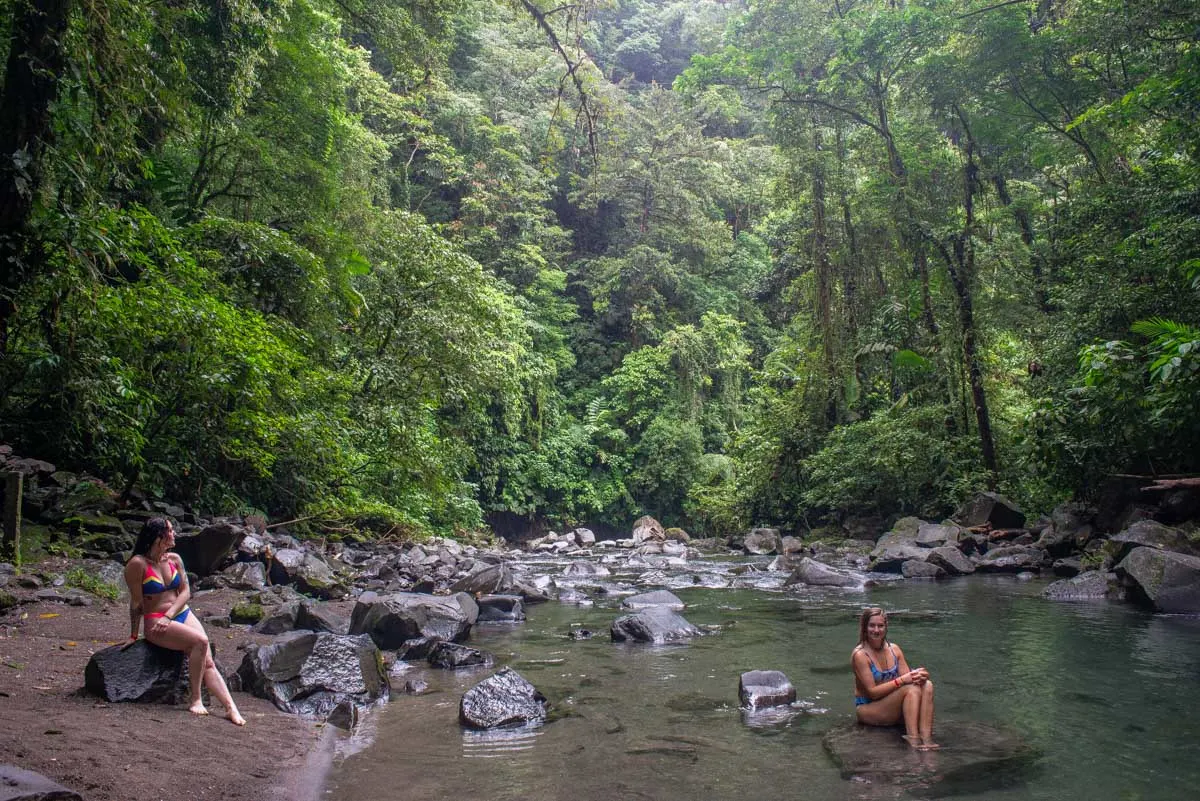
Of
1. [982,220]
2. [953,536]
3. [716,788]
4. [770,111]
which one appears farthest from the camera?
[770,111]

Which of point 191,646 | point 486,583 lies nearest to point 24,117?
point 191,646

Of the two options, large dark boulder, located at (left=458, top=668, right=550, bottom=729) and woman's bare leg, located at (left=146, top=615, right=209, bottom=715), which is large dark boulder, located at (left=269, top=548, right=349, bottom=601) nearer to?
large dark boulder, located at (left=458, top=668, right=550, bottom=729)

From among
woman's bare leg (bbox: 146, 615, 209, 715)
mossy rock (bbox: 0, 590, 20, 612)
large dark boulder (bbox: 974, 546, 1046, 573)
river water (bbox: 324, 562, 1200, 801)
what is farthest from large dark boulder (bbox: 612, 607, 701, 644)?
large dark boulder (bbox: 974, 546, 1046, 573)

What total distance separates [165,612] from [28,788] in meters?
1.99

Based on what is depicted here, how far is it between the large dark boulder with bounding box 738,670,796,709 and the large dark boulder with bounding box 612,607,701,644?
7.95 feet

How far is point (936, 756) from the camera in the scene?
4789 millimetres

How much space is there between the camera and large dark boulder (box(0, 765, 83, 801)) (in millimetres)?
2979

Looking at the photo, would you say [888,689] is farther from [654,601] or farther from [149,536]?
[654,601]

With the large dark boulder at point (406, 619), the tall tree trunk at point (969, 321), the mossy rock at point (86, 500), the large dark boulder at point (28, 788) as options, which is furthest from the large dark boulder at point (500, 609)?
the tall tree trunk at point (969, 321)

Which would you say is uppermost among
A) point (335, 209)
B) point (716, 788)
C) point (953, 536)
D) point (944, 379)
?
point (335, 209)

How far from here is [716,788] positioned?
438 centimetres

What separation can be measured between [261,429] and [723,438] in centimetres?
2267

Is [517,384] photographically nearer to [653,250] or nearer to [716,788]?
[653,250]

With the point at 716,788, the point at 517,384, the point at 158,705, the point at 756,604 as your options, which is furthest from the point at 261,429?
the point at 517,384
